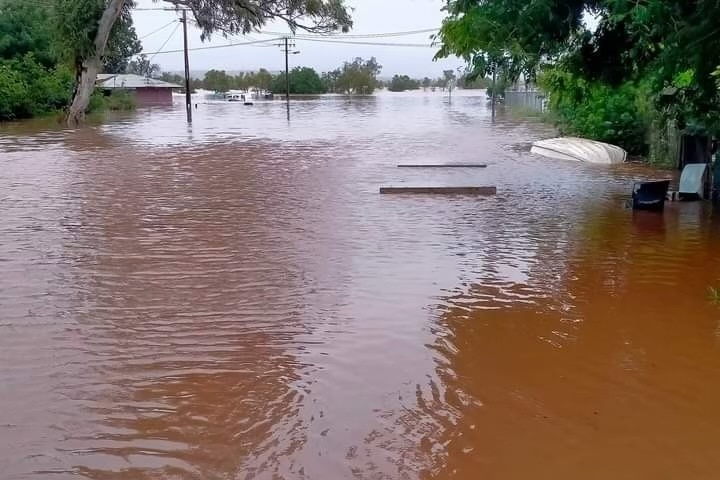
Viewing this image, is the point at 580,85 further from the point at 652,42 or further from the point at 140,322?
the point at 140,322

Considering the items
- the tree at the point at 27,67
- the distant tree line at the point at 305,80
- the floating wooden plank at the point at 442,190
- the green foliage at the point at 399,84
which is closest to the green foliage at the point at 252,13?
the tree at the point at 27,67

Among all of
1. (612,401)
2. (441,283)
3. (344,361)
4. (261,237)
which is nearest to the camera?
(612,401)

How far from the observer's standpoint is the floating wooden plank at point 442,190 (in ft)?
49.2

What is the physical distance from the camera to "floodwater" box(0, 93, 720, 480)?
14.5 feet

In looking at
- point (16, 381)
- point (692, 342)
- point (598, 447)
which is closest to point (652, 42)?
point (692, 342)

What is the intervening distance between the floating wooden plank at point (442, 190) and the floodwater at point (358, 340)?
0.85m

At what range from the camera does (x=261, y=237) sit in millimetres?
10734

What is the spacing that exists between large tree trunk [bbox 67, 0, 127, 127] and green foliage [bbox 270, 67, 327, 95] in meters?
69.8

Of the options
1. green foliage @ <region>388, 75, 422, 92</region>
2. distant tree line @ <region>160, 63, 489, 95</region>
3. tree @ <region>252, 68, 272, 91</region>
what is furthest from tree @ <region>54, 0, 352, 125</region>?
green foliage @ <region>388, 75, 422, 92</region>

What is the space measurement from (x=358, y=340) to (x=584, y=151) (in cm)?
1612

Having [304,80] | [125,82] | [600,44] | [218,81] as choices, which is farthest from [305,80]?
[600,44]

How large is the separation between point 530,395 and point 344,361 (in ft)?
4.85

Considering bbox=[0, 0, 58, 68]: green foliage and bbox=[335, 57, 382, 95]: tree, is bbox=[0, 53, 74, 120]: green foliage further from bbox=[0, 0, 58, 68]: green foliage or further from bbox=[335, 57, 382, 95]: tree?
bbox=[335, 57, 382, 95]: tree

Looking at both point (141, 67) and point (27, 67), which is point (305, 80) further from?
point (27, 67)
